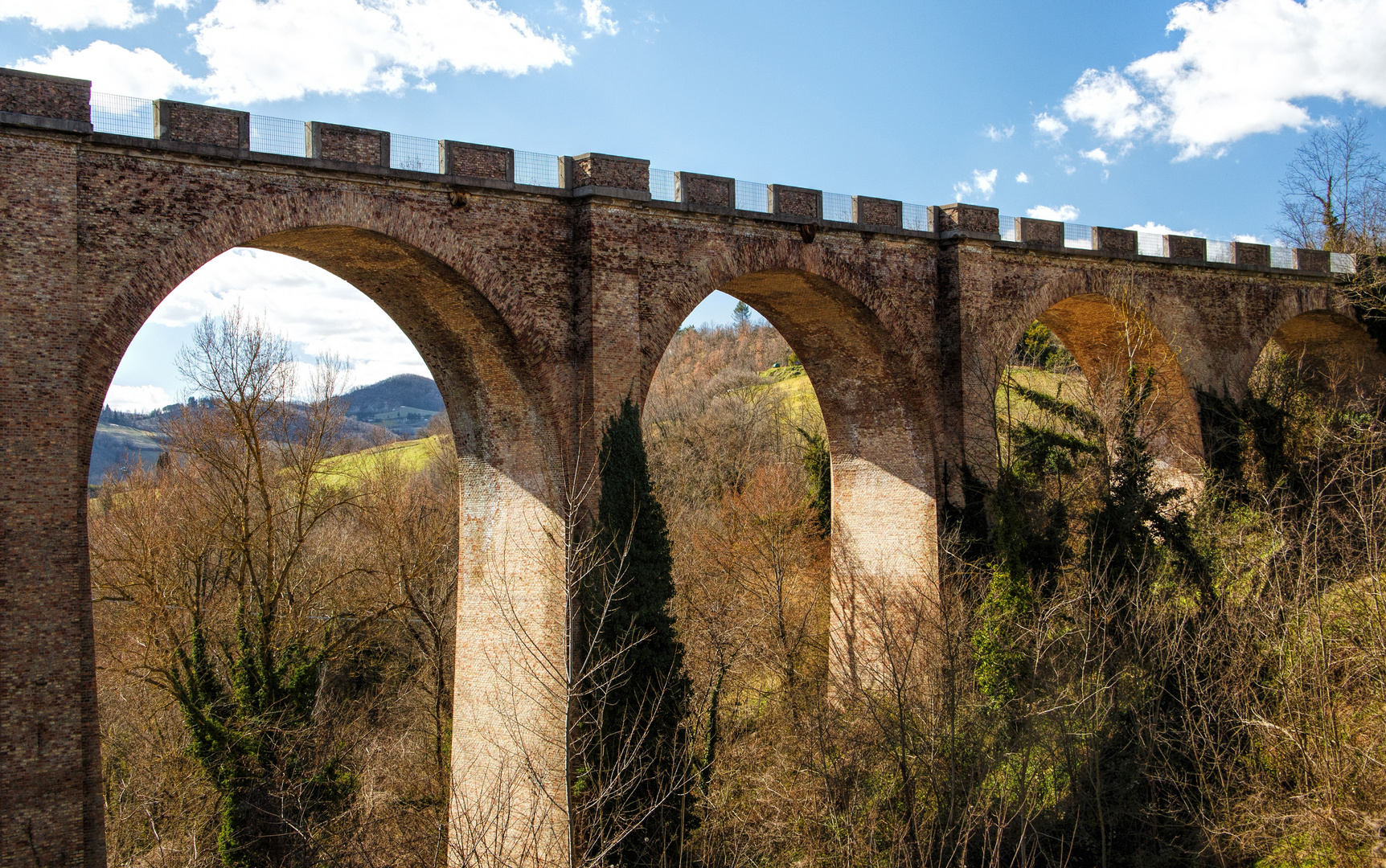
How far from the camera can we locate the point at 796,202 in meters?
16.0

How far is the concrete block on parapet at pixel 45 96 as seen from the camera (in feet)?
33.7

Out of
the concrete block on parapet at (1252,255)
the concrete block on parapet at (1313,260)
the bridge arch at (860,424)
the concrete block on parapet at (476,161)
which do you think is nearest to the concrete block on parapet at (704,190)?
the bridge arch at (860,424)

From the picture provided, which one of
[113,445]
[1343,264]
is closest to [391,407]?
[113,445]

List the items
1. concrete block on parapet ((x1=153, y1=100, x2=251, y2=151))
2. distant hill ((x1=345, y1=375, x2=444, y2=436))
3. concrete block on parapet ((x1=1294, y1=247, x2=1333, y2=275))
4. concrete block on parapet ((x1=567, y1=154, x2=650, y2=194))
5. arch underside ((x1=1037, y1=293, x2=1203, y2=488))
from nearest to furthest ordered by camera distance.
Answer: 1. concrete block on parapet ((x1=153, y1=100, x2=251, y2=151))
2. concrete block on parapet ((x1=567, y1=154, x2=650, y2=194))
3. arch underside ((x1=1037, y1=293, x2=1203, y2=488))
4. concrete block on parapet ((x1=1294, y1=247, x2=1333, y2=275))
5. distant hill ((x1=345, y1=375, x2=444, y2=436))

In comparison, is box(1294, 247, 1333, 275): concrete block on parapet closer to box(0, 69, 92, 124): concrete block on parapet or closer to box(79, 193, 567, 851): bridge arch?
box(79, 193, 567, 851): bridge arch

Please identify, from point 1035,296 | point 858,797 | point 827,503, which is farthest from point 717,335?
point 858,797

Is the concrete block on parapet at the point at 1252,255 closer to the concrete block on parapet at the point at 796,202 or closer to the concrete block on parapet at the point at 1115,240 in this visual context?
the concrete block on parapet at the point at 1115,240

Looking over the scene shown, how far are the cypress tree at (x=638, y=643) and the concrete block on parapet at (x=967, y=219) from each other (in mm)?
7538

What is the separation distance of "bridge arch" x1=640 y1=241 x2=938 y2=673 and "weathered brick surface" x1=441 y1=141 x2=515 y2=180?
4.26 metres

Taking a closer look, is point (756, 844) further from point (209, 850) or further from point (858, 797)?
point (209, 850)

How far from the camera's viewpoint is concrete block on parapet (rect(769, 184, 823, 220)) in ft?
51.4

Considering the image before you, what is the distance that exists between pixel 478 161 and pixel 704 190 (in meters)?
3.49

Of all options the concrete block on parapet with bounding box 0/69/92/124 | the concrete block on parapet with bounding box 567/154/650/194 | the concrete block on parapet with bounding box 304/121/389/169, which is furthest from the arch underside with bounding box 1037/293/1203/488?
the concrete block on parapet with bounding box 0/69/92/124

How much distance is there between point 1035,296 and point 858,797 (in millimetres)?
9614
